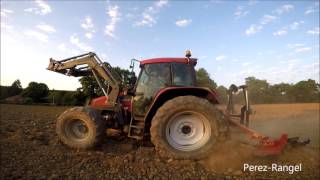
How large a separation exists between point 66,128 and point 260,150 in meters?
4.48

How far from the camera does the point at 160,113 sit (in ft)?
19.7

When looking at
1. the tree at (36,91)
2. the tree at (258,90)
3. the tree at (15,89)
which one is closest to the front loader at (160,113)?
the tree at (258,90)

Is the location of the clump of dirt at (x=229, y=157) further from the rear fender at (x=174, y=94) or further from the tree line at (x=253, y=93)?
the tree line at (x=253, y=93)

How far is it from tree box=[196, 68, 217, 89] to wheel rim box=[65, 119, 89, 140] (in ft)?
9.87

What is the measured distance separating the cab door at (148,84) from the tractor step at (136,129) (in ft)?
0.48

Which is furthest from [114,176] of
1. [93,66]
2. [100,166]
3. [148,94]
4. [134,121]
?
[93,66]

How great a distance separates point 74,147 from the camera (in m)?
6.77

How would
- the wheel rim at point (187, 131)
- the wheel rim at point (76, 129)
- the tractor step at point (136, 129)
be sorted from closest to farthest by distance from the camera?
1. the wheel rim at point (187, 131)
2. the tractor step at point (136, 129)
3. the wheel rim at point (76, 129)

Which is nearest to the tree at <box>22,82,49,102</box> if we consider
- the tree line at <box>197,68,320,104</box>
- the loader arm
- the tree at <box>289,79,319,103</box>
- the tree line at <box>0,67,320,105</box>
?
the tree line at <box>0,67,320,105</box>

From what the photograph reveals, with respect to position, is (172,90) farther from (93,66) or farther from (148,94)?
(93,66)

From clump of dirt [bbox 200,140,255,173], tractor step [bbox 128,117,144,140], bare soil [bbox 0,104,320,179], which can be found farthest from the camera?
tractor step [bbox 128,117,144,140]

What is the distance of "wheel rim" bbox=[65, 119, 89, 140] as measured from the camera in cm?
704

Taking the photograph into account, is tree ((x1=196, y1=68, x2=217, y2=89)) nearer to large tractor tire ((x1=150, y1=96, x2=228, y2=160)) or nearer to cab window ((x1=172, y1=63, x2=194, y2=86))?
cab window ((x1=172, y1=63, x2=194, y2=86))

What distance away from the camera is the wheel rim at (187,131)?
621cm
